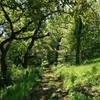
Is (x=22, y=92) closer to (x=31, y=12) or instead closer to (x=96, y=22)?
(x=31, y=12)

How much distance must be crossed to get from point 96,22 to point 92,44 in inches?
1203

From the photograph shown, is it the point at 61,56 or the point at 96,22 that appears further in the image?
the point at 61,56

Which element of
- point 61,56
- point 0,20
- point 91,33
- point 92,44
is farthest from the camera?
point 61,56

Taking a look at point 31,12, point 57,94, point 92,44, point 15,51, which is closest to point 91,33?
point 92,44

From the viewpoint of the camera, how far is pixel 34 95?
1181 cm

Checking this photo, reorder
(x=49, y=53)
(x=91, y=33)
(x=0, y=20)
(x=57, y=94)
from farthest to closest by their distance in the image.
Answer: (x=49, y=53), (x=91, y=33), (x=0, y=20), (x=57, y=94)

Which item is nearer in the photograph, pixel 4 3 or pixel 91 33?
pixel 4 3

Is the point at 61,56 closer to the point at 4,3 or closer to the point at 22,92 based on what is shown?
the point at 4,3

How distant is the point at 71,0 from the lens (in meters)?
15.4

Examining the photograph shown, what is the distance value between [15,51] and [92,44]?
11864 mm

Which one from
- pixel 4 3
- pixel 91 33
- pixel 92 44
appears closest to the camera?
pixel 4 3

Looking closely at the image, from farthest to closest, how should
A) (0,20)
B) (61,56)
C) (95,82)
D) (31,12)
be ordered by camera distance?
(61,56) → (0,20) → (31,12) → (95,82)

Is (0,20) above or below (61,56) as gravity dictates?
above

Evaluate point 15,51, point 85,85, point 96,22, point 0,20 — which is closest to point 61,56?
point 15,51
